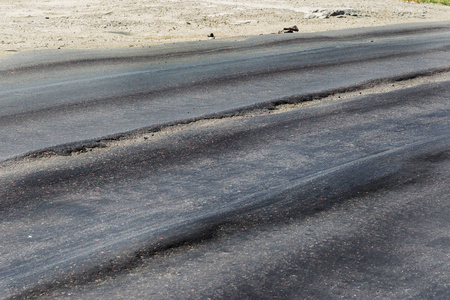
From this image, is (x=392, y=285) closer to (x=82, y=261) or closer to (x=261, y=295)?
(x=261, y=295)

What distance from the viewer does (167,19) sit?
62.8 feet

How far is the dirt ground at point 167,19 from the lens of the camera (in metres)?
15.5

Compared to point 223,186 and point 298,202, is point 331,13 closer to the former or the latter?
point 223,186

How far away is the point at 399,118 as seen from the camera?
7.68 metres

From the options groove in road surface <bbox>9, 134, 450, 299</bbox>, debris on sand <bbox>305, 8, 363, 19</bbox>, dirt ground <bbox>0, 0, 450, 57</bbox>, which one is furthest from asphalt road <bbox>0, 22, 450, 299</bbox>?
debris on sand <bbox>305, 8, 363, 19</bbox>

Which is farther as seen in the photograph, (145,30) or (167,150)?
(145,30)

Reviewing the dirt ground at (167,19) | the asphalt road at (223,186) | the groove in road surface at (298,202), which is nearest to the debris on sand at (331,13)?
the dirt ground at (167,19)

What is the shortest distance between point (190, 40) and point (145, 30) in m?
2.54

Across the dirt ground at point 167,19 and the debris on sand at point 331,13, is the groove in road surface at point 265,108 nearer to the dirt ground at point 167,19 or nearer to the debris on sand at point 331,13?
the dirt ground at point 167,19

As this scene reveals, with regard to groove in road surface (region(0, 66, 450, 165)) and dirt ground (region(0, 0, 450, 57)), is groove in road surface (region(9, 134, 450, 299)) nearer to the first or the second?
groove in road surface (region(0, 66, 450, 165))

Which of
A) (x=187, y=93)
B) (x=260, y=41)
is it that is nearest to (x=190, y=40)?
(x=260, y=41)

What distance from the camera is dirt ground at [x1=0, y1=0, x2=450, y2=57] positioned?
1547 centimetres

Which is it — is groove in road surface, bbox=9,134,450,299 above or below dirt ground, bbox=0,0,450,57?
below

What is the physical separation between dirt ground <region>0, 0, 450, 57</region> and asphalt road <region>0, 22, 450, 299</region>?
5366 mm
